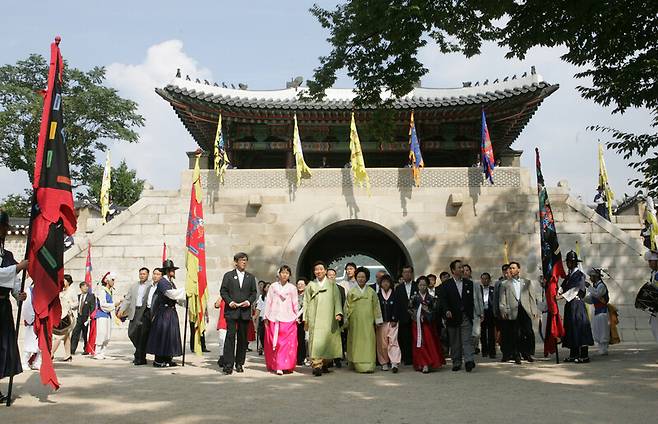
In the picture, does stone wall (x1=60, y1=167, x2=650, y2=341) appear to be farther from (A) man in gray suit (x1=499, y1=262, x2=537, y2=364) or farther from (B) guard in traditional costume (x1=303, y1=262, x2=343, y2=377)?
(B) guard in traditional costume (x1=303, y1=262, x2=343, y2=377)

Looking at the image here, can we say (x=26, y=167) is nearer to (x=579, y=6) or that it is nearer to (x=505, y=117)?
(x=505, y=117)

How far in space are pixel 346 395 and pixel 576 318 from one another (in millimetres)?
4742

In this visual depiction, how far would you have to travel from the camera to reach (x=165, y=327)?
9.35m

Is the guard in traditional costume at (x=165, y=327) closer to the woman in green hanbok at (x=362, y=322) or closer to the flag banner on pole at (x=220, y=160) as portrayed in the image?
the woman in green hanbok at (x=362, y=322)

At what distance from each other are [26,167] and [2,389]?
25.7 metres

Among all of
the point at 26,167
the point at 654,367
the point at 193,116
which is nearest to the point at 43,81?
the point at 26,167

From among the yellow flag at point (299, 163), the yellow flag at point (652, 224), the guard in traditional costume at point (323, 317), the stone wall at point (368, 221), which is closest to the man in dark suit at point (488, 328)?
the guard in traditional costume at point (323, 317)

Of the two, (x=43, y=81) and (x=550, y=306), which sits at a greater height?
(x=43, y=81)

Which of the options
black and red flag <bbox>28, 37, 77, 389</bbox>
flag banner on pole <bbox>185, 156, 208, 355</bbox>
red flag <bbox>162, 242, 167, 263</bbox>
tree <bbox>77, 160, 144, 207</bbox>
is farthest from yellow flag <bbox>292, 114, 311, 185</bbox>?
tree <bbox>77, 160, 144, 207</bbox>

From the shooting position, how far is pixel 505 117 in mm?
16375

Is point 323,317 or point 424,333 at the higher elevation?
point 323,317

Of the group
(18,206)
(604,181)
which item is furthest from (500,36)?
(18,206)

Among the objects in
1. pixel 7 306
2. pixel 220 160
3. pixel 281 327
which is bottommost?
pixel 281 327

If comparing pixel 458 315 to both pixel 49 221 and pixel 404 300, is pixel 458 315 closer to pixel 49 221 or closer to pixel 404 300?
pixel 404 300
